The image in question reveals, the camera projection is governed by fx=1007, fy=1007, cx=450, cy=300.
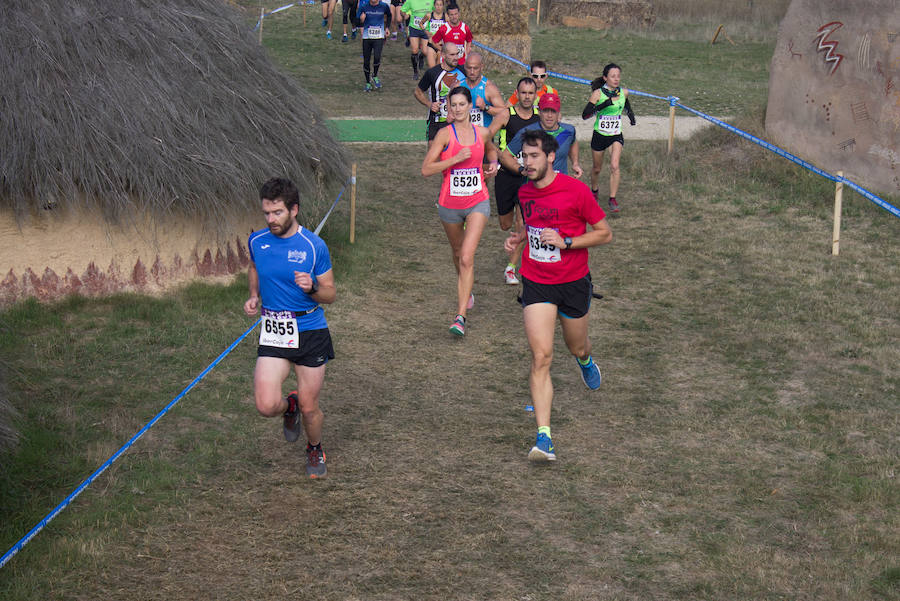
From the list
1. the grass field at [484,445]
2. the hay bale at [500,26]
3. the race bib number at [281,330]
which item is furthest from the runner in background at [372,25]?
the race bib number at [281,330]

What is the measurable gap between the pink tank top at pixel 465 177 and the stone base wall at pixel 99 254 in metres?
2.22

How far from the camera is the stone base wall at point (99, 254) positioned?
27.7 ft

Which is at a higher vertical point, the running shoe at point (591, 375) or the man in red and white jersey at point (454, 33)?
the man in red and white jersey at point (454, 33)

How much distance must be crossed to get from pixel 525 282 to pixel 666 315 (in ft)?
9.93

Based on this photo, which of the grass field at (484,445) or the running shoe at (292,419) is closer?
the grass field at (484,445)

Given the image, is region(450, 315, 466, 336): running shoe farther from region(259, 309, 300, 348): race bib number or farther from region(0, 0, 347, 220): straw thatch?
region(259, 309, 300, 348): race bib number

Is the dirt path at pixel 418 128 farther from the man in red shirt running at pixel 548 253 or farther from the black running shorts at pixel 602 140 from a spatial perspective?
the man in red shirt running at pixel 548 253

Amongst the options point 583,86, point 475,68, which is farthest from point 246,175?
point 583,86

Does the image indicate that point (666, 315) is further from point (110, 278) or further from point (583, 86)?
point (583, 86)

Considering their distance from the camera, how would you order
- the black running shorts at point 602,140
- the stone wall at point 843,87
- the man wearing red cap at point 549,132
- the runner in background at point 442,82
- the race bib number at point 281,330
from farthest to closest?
the black running shorts at point 602,140, the stone wall at point 843,87, the runner in background at point 442,82, the man wearing red cap at point 549,132, the race bib number at point 281,330

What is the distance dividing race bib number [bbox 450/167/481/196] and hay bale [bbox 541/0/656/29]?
22.0m

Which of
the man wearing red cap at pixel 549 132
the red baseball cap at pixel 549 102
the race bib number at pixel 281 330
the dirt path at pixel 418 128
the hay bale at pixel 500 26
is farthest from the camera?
the hay bale at pixel 500 26

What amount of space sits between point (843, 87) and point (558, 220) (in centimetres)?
736

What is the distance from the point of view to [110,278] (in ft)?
28.8
